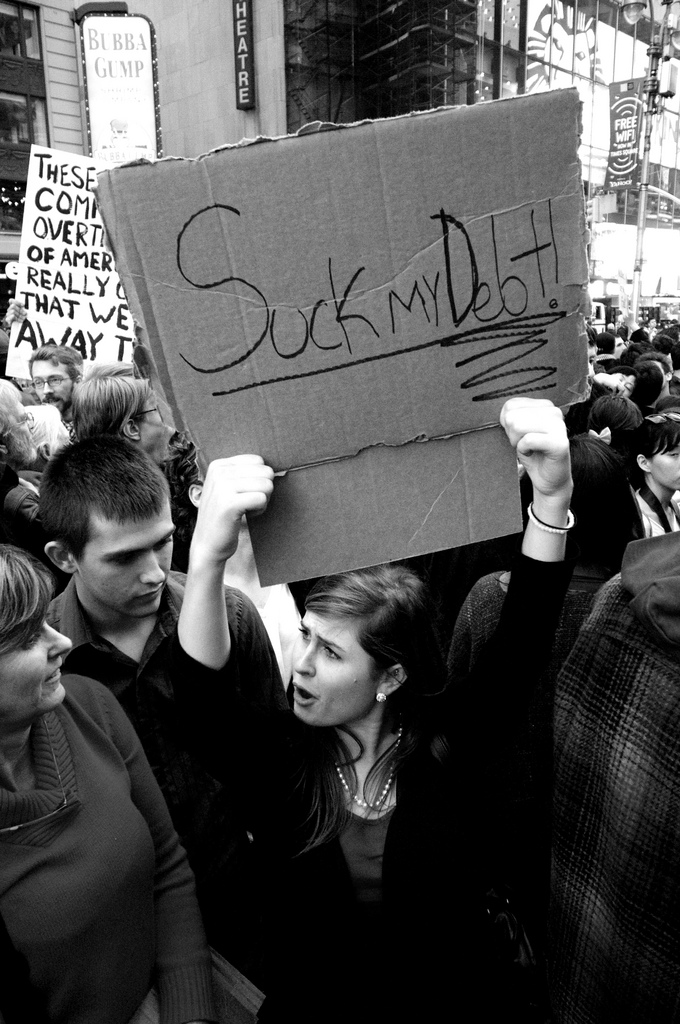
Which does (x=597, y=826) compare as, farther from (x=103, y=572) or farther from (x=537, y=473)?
(x=103, y=572)

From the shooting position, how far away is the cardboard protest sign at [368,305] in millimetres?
1009

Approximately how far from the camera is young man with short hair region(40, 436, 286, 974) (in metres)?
1.70

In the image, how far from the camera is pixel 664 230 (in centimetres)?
3256

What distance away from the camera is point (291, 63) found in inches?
877

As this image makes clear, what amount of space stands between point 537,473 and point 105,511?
1.08 metres

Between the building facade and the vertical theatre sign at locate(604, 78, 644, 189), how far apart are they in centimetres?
481

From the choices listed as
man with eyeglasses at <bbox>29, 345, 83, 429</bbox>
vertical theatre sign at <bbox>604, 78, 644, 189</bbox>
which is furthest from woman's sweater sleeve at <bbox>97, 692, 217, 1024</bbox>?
vertical theatre sign at <bbox>604, 78, 644, 189</bbox>

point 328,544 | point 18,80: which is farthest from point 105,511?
point 18,80

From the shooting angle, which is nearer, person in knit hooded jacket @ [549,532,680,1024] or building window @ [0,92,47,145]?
person in knit hooded jacket @ [549,532,680,1024]

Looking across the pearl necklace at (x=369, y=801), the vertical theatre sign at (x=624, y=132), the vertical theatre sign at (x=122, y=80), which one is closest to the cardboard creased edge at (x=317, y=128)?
the pearl necklace at (x=369, y=801)

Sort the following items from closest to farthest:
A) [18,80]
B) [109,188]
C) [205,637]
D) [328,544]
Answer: [109,188] → [328,544] → [205,637] → [18,80]

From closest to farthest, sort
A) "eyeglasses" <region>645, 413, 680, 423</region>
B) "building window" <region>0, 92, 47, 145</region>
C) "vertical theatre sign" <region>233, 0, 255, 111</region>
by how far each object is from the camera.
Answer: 1. "eyeglasses" <region>645, 413, 680, 423</region>
2. "building window" <region>0, 92, 47, 145</region>
3. "vertical theatre sign" <region>233, 0, 255, 111</region>

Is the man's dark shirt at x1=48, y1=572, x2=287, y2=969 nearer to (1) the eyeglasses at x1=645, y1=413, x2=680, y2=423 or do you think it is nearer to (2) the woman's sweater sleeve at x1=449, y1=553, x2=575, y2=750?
(2) the woman's sweater sleeve at x1=449, y1=553, x2=575, y2=750

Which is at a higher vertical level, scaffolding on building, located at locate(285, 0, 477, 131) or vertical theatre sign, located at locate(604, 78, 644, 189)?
scaffolding on building, located at locate(285, 0, 477, 131)
